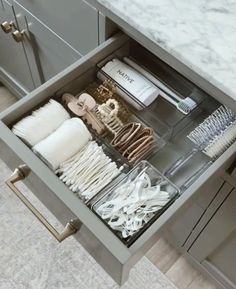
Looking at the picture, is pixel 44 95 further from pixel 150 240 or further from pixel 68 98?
pixel 150 240

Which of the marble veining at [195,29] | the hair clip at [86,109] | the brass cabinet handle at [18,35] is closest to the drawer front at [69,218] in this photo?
the hair clip at [86,109]

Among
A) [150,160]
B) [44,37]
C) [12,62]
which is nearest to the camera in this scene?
[150,160]

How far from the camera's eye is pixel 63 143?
658 mm

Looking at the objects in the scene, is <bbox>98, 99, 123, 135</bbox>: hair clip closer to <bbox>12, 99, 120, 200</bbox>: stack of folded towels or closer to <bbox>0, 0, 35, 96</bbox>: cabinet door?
<bbox>12, 99, 120, 200</bbox>: stack of folded towels

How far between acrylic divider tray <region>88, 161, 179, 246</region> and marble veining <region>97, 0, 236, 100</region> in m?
0.19

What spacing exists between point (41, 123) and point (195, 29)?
0.97 ft

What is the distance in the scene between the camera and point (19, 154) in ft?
2.04

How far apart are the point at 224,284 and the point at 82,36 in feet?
2.59

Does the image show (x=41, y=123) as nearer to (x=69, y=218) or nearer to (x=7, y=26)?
(x=69, y=218)

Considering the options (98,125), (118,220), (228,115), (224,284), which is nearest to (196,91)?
(228,115)

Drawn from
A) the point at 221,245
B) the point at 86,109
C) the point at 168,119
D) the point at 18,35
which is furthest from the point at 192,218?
the point at 18,35

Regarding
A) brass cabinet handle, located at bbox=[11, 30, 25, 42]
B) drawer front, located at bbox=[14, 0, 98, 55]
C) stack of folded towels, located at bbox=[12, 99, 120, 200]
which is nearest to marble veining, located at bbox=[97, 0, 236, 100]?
drawer front, located at bbox=[14, 0, 98, 55]

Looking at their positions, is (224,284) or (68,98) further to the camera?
(224,284)

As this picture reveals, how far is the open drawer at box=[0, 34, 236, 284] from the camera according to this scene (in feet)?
1.83
